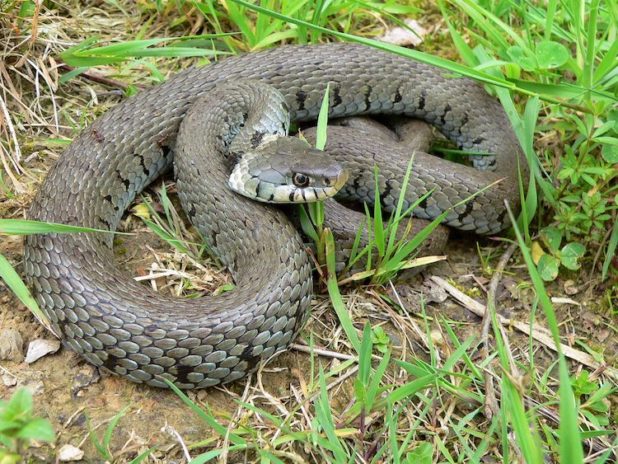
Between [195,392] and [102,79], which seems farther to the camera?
[102,79]

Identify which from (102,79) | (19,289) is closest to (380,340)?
(19,289)

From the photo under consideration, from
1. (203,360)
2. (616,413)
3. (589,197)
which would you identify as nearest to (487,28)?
(589,197)

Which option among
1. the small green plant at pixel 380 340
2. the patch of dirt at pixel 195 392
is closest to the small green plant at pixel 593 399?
the patch of dirt at pixel 195 392

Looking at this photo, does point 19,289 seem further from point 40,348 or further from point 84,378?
point 84,378

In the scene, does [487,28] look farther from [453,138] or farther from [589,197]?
[589,197]

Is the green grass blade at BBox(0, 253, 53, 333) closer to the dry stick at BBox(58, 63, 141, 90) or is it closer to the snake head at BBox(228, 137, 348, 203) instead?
the snake head at BBox(228, 137, 348, 203)

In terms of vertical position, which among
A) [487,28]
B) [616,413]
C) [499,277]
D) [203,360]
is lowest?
[616,413]

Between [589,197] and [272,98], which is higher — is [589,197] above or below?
below
